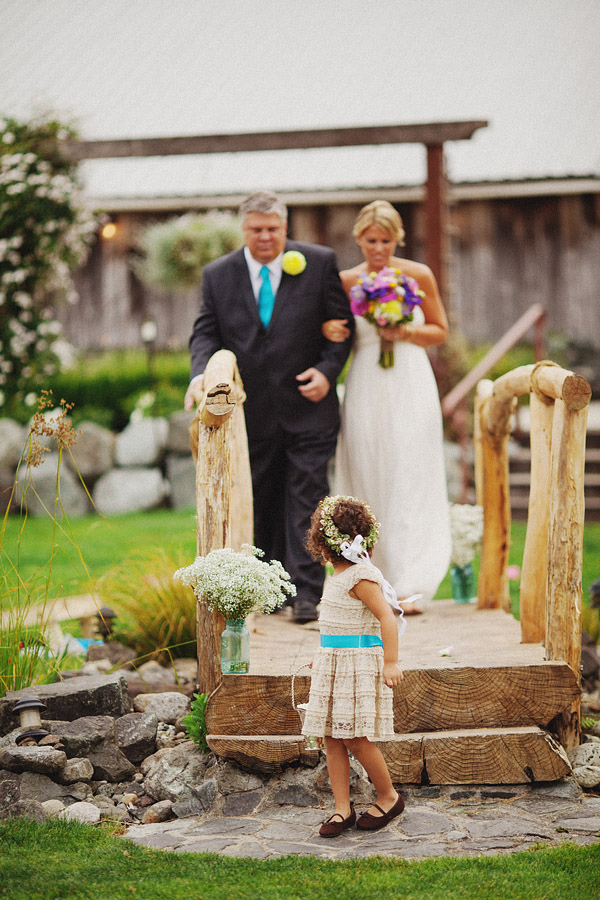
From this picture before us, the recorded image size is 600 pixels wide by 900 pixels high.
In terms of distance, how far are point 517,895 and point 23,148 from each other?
31.0ft

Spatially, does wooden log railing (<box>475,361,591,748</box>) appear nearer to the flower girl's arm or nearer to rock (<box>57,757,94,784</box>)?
the flower girl's arm

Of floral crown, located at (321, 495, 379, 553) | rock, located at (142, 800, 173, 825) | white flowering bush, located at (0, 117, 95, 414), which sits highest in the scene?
white flowering bush, located at (0, 117, 95, 414)

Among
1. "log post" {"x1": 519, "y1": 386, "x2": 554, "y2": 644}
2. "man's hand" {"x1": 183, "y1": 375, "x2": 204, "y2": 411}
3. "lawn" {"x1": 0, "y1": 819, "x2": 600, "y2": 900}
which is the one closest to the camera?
"lawn" {"x1": 0, "y1": 819, "x2": 600, "y2": 900}

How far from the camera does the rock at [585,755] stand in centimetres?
384

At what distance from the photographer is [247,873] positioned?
3.00m

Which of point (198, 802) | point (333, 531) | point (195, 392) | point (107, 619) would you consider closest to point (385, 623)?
point (333, 531)

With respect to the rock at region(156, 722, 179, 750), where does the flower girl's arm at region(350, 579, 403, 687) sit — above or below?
above

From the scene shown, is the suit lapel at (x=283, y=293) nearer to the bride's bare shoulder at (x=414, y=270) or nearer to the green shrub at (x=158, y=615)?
the bride's bare shoulder at (x=414, y=270)

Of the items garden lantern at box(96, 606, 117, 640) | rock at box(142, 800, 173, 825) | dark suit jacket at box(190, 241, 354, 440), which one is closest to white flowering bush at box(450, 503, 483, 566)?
dark suit jacket at box(190, 241, 354, 440)

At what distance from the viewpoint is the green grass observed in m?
7.82

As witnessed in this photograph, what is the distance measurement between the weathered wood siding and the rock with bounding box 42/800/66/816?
1077cm

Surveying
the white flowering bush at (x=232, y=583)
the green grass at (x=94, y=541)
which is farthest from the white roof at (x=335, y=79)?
the white flowering bush at (x=232, y=583)

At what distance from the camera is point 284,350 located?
4.93 meters

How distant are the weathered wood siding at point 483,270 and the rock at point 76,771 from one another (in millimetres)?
10574
